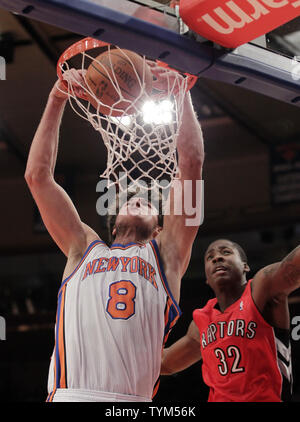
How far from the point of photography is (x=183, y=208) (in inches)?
109

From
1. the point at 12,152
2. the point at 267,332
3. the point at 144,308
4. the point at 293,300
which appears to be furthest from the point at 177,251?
the point at 12,152

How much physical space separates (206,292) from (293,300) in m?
1.20

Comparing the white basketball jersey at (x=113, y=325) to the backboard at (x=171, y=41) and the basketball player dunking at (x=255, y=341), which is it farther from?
the backboard at (x=171, y=41)

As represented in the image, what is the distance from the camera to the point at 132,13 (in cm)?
214

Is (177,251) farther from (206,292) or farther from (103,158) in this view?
(103,158)

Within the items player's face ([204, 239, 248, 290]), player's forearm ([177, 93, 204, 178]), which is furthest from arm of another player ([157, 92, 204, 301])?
player's face ([204, 239, 248, 290])

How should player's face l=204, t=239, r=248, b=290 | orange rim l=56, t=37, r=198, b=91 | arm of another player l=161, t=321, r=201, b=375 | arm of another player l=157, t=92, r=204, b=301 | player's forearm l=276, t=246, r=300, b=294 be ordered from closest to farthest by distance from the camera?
orange rim l=56, t=37, r=198, b=91 → arm of another player l=157, t=92, r=204, b=301 → player's forearm l=276, t=246, r=300, b=294 → player's face l=204, t=239, r=248, b=290 → arm of another player l=161, t=321, r=201, b=375

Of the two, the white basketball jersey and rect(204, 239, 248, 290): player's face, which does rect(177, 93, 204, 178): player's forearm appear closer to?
the white basketball jersey

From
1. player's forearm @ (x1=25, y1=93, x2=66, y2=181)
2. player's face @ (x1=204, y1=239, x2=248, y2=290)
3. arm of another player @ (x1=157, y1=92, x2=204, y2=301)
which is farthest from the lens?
player's face @ (x1=204, y1=239, x2=248, y2=290)

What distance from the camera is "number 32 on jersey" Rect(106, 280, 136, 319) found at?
8.02ft

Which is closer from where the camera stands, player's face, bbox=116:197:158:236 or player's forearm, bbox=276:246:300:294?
player's face, bbox=116:197:158:236

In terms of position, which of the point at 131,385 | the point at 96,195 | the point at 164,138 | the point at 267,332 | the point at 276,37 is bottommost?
the point at 131,385

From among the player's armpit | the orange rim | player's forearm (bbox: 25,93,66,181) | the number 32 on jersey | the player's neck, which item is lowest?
the number 32 on jersey

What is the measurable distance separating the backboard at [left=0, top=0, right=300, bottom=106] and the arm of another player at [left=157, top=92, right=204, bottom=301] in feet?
1.76
